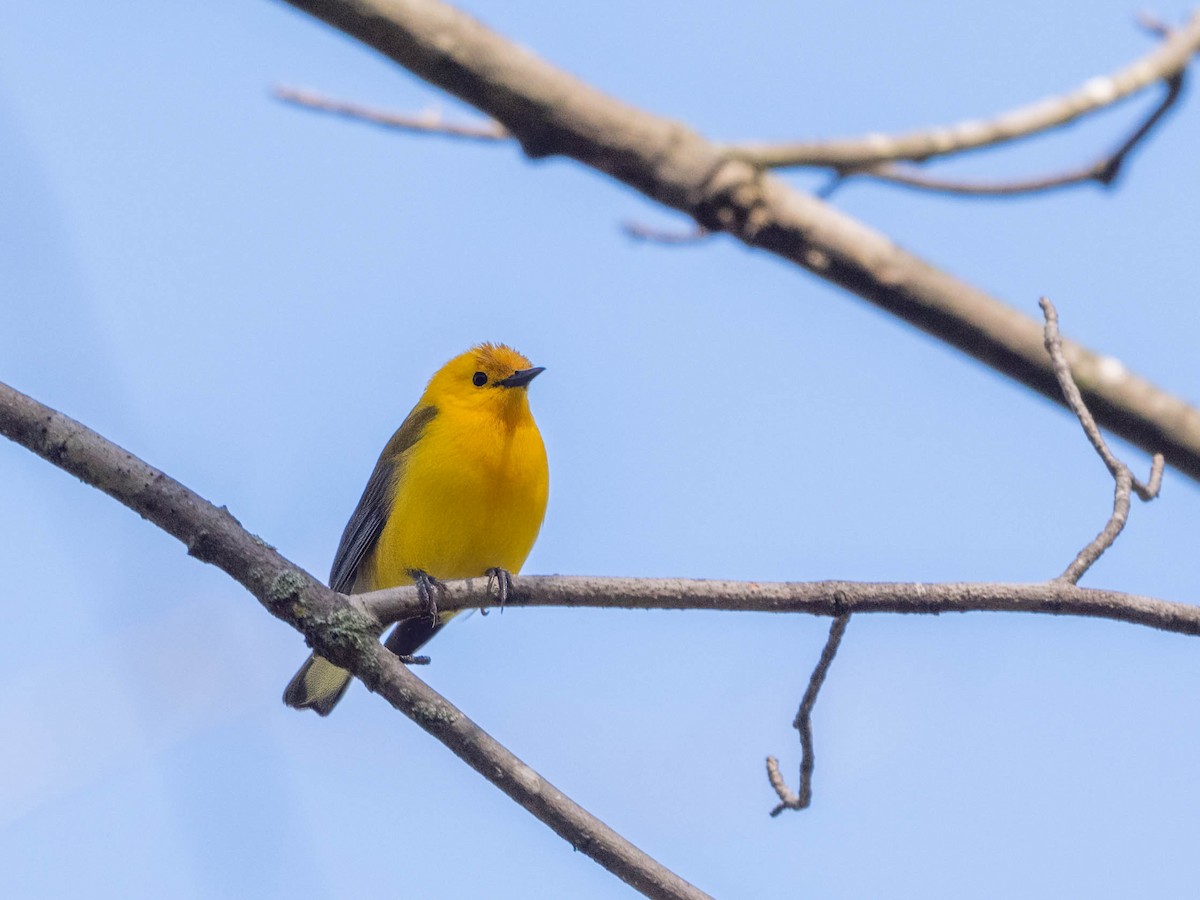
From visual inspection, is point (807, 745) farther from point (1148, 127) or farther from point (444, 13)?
point (444, 13)

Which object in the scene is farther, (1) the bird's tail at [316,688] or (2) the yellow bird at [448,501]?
(1) the bird's tail at [316,688]

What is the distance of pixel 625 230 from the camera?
3623 mm

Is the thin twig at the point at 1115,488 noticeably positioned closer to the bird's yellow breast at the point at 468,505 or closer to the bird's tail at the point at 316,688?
the bird's yellow breast at the point at 468,505

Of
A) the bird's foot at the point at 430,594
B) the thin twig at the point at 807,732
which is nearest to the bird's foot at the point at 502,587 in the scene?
the bird's foot at the point at 430,594

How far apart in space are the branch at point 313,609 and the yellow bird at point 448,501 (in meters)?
2.07

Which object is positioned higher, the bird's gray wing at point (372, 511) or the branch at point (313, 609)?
the bird's gray wing at point (372, 511)

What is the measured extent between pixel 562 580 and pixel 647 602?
10.5 inches

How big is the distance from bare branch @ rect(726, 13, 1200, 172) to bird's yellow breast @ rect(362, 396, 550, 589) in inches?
148

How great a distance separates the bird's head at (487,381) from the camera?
685 centimetres

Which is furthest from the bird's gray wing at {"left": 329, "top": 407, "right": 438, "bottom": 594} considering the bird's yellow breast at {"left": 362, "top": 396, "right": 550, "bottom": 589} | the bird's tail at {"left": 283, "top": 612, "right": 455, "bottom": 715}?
the bird's tail at {"left": 283, "top": 612, "right": 455, "bottom": 715}

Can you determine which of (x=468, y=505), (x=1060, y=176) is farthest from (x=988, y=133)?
(x=468, y=505)

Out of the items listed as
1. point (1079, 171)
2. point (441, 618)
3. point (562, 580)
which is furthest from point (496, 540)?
point (1079, 171)

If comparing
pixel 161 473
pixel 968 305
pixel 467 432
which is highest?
pixel 467 432

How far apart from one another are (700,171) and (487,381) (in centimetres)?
474
